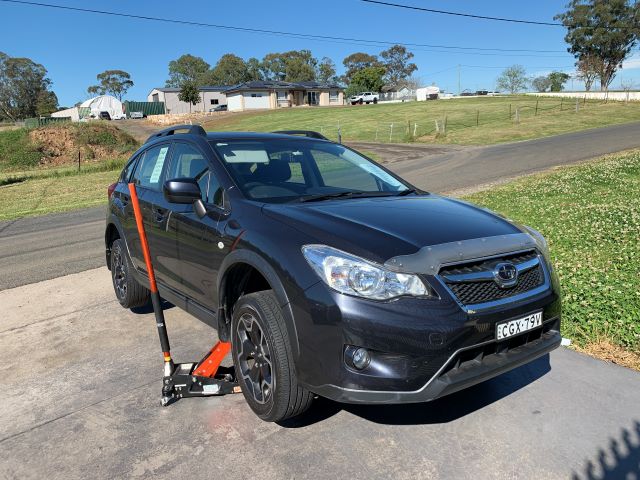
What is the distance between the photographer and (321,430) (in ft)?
10.5

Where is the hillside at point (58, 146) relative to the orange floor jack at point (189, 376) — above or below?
above

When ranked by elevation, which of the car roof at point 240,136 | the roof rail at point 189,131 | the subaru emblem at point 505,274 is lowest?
the subaru emblem at point 505,274

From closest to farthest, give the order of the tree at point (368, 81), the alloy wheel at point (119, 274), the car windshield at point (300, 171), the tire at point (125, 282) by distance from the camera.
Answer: the car windshield at point (300, 171)
the tire at point (125, 282)
the alloy wheel at point (119, 274)
the tree at point (368, 81)

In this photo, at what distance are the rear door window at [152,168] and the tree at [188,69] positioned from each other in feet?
419

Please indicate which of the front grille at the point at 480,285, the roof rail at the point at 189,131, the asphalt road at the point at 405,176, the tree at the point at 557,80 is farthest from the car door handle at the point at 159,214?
the tree at the point at 557,80

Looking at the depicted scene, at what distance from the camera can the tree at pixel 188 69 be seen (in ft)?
415

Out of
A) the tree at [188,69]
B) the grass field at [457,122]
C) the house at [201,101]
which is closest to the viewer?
the grass field at [457,122]

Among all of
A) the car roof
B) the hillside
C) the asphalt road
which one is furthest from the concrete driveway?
the hillside

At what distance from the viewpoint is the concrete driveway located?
2848 millimetres

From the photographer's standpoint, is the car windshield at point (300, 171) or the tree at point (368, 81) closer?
the car windshield at point (300, 171)

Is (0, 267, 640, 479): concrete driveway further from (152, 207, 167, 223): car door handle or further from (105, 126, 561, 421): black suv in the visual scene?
(152, 207, 167, 223): car door handle

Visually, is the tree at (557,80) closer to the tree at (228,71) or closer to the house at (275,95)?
the house at (275,95)

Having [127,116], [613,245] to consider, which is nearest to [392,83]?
[127,116]

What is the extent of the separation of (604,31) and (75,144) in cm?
7525
